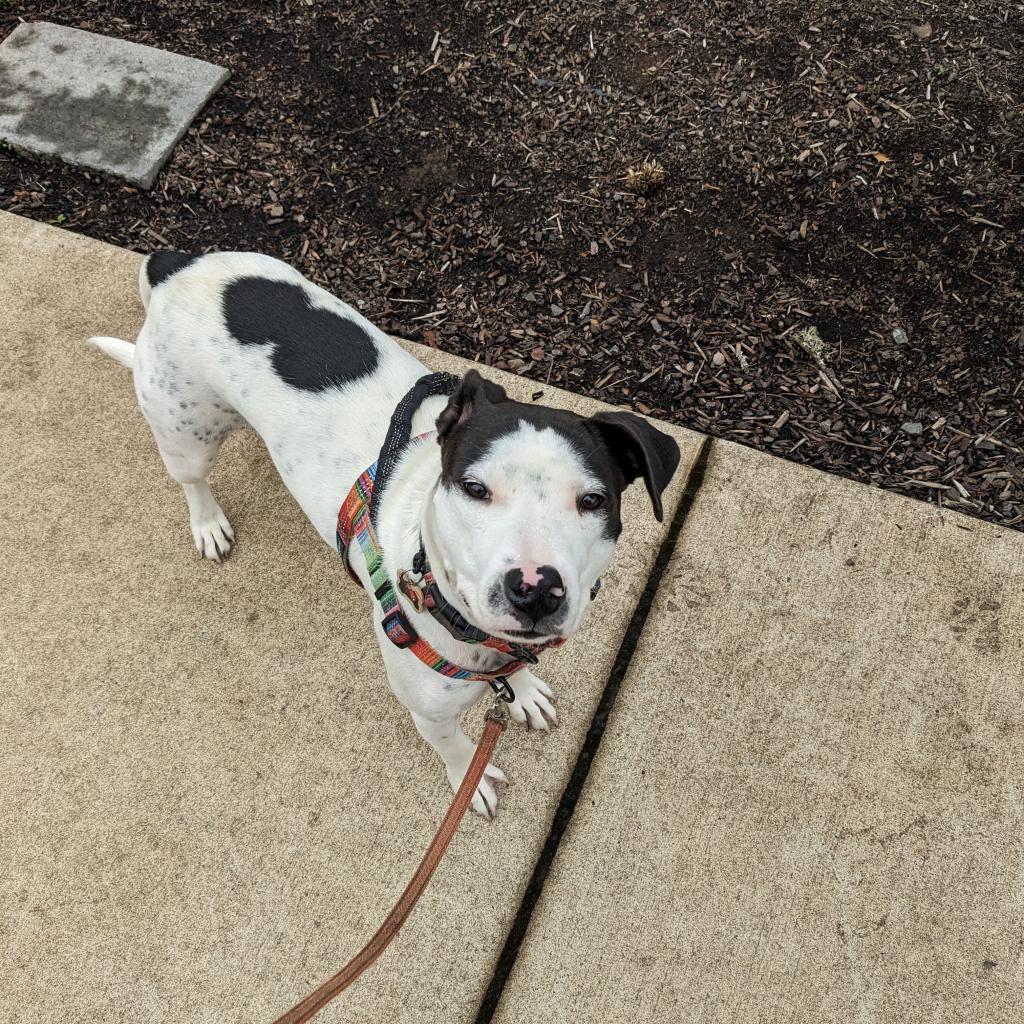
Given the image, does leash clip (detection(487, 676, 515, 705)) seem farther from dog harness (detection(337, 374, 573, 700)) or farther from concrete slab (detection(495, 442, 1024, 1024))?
concrete slab (detection(495, 442, 1024, 1024))

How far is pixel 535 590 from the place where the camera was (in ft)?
6.78

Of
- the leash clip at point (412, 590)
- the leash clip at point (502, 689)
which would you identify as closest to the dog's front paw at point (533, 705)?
the leash clip at point (502, 689)

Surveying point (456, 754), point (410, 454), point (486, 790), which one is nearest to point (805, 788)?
point (486, 790)

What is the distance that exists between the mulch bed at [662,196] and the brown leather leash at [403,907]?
218 cm

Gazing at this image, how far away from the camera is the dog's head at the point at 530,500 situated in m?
2.11

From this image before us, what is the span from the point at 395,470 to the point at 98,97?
3.72 m

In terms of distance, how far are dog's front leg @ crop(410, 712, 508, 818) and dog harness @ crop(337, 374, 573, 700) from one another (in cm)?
28

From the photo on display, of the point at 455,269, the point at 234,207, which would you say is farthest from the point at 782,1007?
the point at 234,207

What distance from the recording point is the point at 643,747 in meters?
3.47

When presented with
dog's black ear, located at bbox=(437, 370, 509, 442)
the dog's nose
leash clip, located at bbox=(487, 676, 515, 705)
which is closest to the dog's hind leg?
dog's black ear, located at bbox=(437, 370, 509, 442)

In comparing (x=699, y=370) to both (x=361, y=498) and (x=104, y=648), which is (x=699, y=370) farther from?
(x=104, y=648)

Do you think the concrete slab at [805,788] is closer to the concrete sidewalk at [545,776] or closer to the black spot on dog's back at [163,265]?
the concrete sidewalk at [545,776]

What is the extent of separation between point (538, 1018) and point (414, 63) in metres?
5.01

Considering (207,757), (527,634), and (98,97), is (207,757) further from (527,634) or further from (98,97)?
(98,97)
